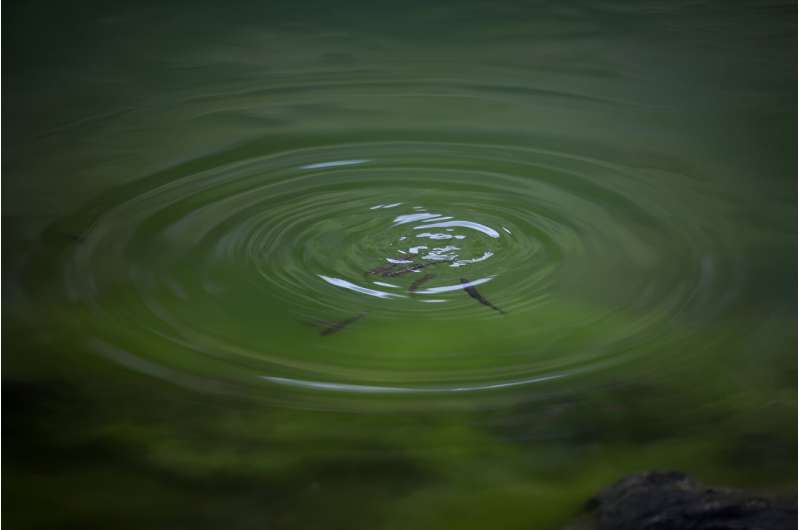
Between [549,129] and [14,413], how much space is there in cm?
135

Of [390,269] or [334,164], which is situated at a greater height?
[334,164]

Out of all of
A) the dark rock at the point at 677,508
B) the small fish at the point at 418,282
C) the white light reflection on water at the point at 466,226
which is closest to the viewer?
the dark rock at the point at 677,508

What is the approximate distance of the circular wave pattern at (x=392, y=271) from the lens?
1356mm

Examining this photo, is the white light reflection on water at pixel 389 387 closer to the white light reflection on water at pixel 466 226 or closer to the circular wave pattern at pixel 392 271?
the circular wave pattern at pixel 392 271

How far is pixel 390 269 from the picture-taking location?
1590 mm

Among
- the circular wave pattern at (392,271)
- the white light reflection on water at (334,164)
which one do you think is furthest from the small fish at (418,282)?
the white light reflection on water at (334,164)

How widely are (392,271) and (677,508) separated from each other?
0.68 m

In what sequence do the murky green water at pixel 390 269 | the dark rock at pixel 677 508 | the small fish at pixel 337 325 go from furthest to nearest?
the small fish at pixel 337 325
the murky green water at pixel 390 269
the dark rock at pixel 677 508

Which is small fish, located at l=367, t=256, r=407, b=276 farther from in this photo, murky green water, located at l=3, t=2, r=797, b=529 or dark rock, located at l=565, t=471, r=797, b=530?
dark rock, located at l=565, t=471, r=797, b=530

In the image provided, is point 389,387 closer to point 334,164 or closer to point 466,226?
point 466,226

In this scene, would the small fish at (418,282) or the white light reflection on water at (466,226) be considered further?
the white light reflection on water at (466,226)

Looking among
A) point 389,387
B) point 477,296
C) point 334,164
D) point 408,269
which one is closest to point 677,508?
point 389,387

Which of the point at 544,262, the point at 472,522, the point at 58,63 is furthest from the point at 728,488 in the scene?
the point at 58,63

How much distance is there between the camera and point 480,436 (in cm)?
120
